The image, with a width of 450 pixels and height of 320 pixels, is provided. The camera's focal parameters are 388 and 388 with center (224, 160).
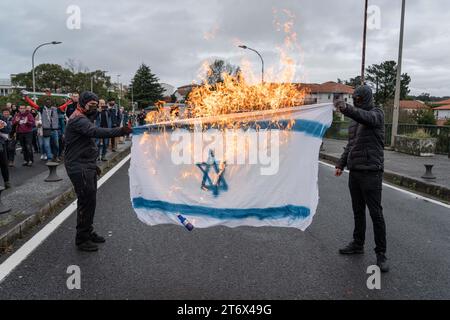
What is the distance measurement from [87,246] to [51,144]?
29.2 feet

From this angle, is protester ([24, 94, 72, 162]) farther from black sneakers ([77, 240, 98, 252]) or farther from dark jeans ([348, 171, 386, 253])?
dark jeans ([348, 171, 386, 253])

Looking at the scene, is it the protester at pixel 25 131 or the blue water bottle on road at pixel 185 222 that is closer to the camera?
the blue water bottle on road at pixel 185 222

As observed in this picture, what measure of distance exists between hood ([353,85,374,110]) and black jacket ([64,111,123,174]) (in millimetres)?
3103

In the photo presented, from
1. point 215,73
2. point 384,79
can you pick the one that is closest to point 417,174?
point 215,73

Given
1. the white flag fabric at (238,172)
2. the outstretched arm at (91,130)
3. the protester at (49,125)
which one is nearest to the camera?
the white flag fabric at (238,172)

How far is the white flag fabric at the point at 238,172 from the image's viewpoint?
4438 millimetres

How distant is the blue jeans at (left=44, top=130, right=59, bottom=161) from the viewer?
12198 millimetres

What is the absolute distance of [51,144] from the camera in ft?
41.9

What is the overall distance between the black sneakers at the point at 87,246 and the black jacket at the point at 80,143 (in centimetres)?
94

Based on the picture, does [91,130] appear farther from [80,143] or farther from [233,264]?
[233,264]

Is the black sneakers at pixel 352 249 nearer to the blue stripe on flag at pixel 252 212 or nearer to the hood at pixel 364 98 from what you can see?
the blue stripe on flag at pixel 252 212

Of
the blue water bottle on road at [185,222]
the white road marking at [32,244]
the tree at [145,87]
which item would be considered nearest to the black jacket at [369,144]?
the blue water bottle on road at [185,222]

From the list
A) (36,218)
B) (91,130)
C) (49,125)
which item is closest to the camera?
(91,130)
